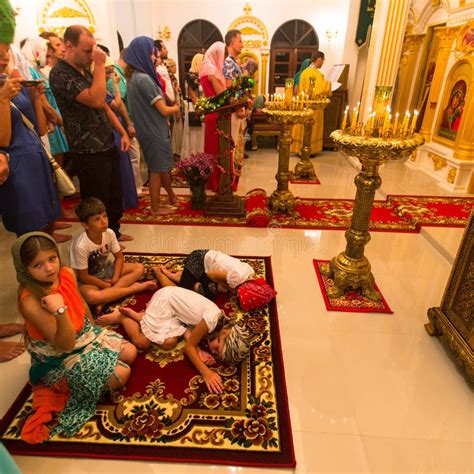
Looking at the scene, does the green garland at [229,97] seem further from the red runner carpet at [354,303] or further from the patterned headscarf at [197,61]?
the patterned headscarf at [197,61]

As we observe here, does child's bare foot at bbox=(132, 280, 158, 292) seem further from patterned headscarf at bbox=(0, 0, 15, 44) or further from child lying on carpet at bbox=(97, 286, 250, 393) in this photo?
patterned headscarf at bbox=(0, 0, 15, 44)

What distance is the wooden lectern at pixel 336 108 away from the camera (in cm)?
727

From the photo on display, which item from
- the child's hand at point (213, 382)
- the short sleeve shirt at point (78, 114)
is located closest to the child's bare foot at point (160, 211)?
the short sleeve shirt at point (78, 114)

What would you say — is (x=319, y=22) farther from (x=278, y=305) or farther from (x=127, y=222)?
(x=278, y=305)

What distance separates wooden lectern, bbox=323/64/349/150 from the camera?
7.27 m

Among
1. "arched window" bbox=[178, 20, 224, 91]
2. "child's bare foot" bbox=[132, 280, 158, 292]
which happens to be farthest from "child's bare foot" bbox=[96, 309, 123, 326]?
"arched window" bbox=[178, 20, 224, 91]

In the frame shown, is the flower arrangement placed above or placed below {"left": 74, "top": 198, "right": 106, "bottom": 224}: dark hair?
below

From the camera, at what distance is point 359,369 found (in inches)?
79.0

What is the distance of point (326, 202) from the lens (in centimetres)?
448

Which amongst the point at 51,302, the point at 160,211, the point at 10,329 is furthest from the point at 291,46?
the point at 51,302

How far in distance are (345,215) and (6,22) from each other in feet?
11.2

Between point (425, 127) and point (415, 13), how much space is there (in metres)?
1.91

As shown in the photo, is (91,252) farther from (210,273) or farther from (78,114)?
(78,114)

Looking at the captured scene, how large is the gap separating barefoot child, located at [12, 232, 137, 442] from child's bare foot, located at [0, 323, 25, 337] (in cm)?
57
